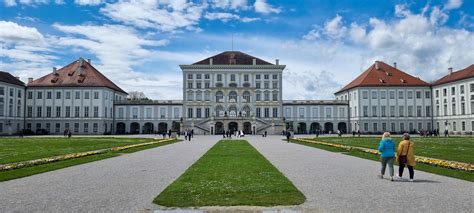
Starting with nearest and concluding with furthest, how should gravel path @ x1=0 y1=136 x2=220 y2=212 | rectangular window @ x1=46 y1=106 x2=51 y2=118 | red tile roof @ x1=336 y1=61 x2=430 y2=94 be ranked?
gravel path @ x1=0 y1=136 x2=220 y2=212 → rectangular window @ x1=46 y1=106 x2=51 y2=118 → red tile roof @ x1=336 y1=61 x2=430 y2=94

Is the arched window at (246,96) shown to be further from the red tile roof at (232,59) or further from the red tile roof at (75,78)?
the red tile roof at (75,78)

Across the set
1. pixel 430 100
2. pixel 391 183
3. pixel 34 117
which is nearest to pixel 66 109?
pixel 34 117

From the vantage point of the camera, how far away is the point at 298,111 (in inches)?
Answer: 3287

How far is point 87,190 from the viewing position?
1012 cm

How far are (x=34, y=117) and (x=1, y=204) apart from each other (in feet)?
240

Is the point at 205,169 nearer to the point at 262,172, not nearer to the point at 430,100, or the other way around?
the point at 262,172

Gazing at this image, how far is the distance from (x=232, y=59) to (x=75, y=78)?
100ft

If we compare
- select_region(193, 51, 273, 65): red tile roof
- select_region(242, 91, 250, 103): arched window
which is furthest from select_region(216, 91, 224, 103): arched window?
select_region(193, 51, 273, 65): red tile roof

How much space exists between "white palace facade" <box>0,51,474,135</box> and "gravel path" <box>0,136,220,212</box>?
194 ft

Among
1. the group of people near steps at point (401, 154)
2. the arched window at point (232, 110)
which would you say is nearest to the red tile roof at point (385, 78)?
the arched window at point (232, 110)

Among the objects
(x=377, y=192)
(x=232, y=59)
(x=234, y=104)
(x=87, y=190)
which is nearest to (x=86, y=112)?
(x=234, y=104)

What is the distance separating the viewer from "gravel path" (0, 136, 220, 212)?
8.14m

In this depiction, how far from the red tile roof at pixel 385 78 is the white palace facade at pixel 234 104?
0.18m

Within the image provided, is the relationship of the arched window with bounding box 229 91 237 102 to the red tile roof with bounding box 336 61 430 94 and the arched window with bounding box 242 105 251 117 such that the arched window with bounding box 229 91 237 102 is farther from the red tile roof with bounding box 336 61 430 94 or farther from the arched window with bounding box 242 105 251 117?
the red tile roof with bounding box 336 61 430 94
